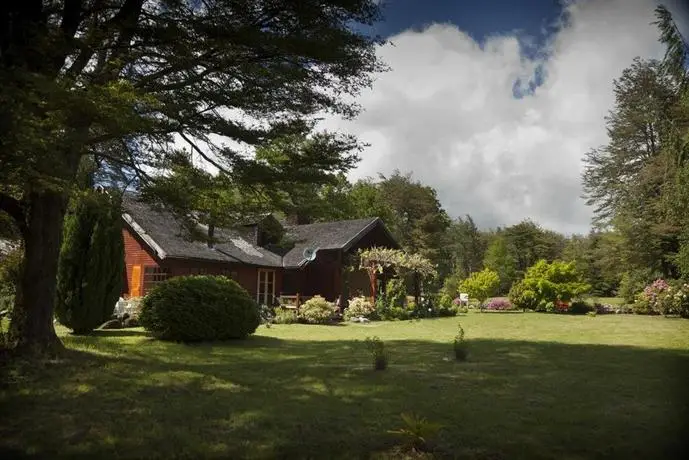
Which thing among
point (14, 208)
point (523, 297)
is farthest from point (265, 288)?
point (14, 208)

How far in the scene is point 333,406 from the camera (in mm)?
6223

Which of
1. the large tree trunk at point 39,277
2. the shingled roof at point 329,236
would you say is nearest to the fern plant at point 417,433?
the large tree trunk at point 39,277

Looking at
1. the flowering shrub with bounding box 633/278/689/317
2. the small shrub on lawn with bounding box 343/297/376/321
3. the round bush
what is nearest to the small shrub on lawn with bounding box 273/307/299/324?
the small shrub on lawn with bounding box 343/297/376/321

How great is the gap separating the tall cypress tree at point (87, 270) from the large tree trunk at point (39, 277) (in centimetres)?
404

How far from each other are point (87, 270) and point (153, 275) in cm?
1000

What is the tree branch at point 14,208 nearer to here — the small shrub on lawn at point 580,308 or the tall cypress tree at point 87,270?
the tall cypress tree at point 87,270

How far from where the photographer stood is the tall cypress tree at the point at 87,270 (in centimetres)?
1316

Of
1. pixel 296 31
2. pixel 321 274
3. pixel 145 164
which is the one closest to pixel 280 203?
pixel 145 164

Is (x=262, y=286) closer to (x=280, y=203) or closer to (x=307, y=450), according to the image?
(x=280, y=203)

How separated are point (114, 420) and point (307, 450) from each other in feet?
7.93

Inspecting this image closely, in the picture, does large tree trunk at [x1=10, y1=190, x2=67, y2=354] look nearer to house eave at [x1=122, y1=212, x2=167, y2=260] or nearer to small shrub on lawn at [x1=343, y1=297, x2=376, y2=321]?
house eave at [x1=122, y1=212, x2=167, y2=260]

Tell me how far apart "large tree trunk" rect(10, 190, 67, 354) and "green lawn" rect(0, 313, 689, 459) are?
0.83 m

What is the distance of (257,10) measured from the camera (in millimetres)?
8312

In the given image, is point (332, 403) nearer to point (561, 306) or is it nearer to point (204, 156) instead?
point (204, 156)
